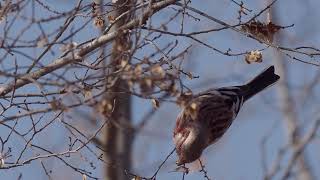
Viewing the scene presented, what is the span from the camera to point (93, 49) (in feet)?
12.2

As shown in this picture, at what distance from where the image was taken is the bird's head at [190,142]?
160 inches

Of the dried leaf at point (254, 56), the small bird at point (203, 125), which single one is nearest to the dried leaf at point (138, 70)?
the small bird at point (203, 125)

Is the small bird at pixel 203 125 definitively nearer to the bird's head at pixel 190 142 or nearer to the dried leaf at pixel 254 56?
the bird's head at pixel 190 142

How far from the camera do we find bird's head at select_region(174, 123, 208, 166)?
4055 millimetres

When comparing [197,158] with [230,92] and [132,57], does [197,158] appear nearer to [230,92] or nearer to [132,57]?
[230,92]

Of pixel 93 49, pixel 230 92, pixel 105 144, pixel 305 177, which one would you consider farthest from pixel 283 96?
pixel 93 49

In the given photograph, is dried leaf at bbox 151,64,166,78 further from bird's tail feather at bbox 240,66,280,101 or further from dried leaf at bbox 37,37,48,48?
bird's tail feather at bbox 240,66,280,101

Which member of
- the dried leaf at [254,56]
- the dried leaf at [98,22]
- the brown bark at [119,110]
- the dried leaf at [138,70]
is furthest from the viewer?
the dried leaf at [98,22]

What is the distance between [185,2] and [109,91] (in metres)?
1.00

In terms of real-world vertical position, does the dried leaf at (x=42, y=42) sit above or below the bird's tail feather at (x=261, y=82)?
below

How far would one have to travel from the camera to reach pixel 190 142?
405 centimetres

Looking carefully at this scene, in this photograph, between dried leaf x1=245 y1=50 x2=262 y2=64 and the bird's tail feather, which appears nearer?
dried leaf x1=245 y1=50 x2=262 y2=64

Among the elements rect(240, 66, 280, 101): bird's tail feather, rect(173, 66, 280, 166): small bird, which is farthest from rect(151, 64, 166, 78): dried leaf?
rect(240, 66, 280, 101): bird's tail feather

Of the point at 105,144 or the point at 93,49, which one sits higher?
the point at 105,144
